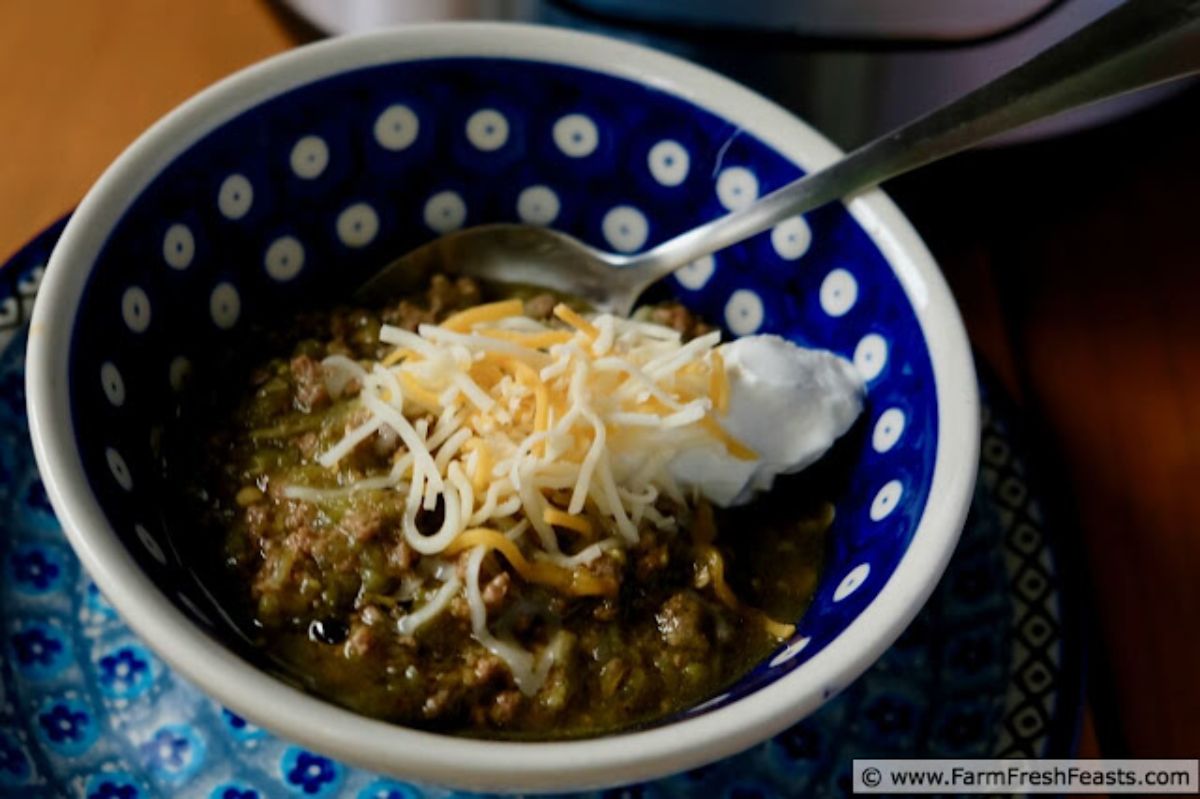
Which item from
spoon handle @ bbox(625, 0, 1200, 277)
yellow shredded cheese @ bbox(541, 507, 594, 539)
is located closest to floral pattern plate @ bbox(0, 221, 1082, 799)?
yellow shredded cheese @ bbox(541, 507, 594, 539)

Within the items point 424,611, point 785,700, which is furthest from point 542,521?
point 785,700

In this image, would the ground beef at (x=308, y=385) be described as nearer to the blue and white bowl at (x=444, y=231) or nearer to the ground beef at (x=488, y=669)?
the blue and white bowl at (x=444, y=231)

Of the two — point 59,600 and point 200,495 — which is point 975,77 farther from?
point 59,600

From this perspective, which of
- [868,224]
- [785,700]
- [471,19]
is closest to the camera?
[785,700]

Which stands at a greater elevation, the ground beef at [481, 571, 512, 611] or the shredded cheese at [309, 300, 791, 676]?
the shredded cheese at [309, 300, 791, 676]

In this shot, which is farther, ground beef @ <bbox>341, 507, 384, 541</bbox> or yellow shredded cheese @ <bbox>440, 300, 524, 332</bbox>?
yellow shredded cheese @ <bbox>440, 300, 524, 332</bbox>

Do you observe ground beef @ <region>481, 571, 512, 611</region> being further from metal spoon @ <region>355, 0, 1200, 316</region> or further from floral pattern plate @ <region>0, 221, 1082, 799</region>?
metal spoon @ <region>355, 0, 1200, 316</region>
